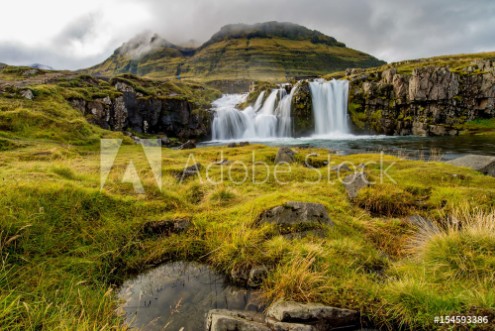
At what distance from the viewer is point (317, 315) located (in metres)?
4.60

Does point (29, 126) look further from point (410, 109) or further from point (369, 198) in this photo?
point (410, 109)

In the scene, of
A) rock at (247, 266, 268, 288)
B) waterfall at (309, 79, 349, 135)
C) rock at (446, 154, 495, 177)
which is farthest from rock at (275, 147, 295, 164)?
waterfall at (309, 79, 349, 135)

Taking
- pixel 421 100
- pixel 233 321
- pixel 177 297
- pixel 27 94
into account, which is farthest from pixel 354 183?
pixel 421 100

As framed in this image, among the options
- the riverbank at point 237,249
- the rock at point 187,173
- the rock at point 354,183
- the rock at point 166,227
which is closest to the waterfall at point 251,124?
the rock at point 187,173

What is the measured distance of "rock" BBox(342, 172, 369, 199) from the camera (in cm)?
1074

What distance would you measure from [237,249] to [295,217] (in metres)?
1.91

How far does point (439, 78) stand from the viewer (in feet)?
236

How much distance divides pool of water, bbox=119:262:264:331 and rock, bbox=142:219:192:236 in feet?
3.91

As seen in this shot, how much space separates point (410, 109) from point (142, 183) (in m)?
79.1

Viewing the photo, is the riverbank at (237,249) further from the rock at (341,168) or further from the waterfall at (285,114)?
the waterfall at (285,114)

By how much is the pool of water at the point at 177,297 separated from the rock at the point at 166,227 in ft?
3.91

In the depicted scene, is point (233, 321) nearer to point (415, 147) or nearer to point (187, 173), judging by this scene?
point (187, 173)

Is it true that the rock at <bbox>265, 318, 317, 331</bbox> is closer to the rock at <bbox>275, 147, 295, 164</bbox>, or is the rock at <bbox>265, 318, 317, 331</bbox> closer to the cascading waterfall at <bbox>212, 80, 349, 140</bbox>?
the rock at <bbox>275, 147, 295, 164</bbox>

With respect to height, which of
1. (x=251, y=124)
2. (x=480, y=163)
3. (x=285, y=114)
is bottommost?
(x=480, y=163)
